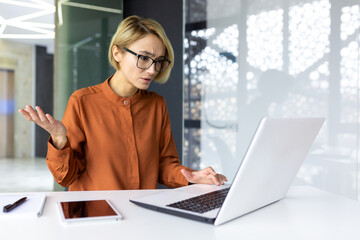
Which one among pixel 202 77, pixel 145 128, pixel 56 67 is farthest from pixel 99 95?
pixel 56 67

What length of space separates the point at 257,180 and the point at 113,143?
93cm

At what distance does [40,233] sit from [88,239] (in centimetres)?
11

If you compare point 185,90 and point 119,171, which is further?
point 185,90

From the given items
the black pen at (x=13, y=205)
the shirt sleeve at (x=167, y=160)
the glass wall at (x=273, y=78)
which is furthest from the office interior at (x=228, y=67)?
the black pen at (x=13, y=205)

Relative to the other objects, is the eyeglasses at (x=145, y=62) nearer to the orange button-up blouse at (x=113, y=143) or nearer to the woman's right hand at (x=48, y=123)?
the orange button-up blouse at (x=113, y=143)

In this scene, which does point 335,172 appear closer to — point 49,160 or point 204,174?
point 204,174

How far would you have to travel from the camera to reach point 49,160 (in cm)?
131

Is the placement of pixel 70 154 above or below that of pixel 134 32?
below

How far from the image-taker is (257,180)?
2.71 feet

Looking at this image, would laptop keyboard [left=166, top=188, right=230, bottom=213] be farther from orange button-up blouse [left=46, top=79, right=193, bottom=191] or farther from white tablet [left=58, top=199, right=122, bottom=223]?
orange button-up blouse [left=46, top=79, right=193, bottom=191]

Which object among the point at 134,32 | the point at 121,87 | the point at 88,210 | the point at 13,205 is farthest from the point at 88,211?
the point at 134,32

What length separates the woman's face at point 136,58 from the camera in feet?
5.37

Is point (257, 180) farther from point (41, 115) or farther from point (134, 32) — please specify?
point (134, 32)

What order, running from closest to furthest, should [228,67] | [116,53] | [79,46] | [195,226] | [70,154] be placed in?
[195,226], [70,154], [116,53], [228,67], [79,46]
